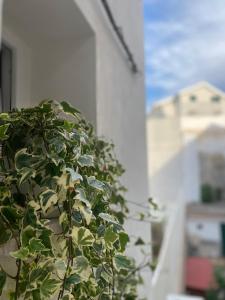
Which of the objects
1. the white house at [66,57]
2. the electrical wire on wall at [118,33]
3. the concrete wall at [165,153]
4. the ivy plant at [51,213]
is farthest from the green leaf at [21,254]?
the concrete wall at [165,153]

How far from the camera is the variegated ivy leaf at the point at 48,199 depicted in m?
0.62

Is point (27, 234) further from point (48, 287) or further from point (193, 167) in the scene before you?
point (193, 167)

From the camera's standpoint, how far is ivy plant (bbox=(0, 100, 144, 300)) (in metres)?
0.62

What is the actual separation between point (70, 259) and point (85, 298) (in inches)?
4.9

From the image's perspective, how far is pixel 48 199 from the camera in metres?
0.62

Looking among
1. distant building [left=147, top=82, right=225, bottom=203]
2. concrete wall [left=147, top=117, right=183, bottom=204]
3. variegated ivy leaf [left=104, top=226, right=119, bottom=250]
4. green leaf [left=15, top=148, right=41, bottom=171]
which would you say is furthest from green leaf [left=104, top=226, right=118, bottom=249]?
distant building [left=147, top=82, right=225, bottom=203]

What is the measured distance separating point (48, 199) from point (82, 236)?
0.10 meters

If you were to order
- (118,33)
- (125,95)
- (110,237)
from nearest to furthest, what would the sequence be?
(110,237)
(118,33)
(125,95)

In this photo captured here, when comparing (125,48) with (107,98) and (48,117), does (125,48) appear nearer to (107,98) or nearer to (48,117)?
(107,98)

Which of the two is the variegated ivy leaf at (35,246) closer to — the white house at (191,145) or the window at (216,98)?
the white house at (191,145)

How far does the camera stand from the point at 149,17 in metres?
3.33

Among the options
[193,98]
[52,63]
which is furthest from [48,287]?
[193,98]

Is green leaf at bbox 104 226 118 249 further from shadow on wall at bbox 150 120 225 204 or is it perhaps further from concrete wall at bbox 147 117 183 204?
concrete wall at bbox 147 117 183 204

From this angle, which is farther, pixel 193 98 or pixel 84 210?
pixel 193 98
